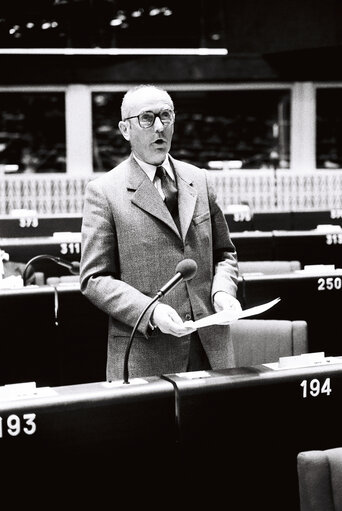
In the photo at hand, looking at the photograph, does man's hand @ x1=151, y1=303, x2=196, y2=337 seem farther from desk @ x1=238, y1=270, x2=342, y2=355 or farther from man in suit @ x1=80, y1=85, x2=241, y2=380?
desk @ x1=238, y1=270, x2=342, y2=355

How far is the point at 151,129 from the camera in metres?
2.34

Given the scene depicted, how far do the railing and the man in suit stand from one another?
763cm

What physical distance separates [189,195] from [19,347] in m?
1.59

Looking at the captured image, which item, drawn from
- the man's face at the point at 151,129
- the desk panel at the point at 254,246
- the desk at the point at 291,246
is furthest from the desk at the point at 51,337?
the desk panel at the point at 254,246

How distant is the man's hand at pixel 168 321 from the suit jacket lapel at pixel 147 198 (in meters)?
0.30

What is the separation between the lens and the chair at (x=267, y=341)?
3234 mm

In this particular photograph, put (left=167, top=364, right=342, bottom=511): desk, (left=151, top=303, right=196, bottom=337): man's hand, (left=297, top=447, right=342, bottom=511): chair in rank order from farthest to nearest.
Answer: (left=151, top=303, right=196, bottom=337): man's hand, (left=167, top=364, right=342, bottom=511): desk, (left=297, top=447, right=342, bottom=511): chair

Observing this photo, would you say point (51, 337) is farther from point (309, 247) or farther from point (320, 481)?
point (309, 247)

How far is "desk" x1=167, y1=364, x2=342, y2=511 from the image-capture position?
1955 millimetres

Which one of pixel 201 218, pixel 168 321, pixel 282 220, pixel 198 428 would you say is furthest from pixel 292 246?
pixel 198 428

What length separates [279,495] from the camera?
2.06 metres

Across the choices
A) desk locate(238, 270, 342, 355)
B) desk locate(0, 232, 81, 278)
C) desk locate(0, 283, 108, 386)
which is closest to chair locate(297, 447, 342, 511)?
desk locate(0, 283, 108, 386)

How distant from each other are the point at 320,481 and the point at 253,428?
313mm

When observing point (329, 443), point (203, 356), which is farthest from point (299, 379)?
point (203, 356)
